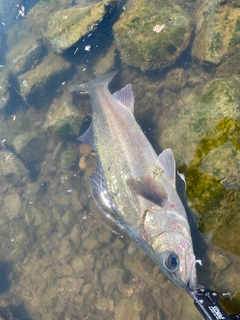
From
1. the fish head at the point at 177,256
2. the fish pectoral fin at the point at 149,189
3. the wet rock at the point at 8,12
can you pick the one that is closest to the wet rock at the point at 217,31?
the fish pectoral fin at the point at 149,189

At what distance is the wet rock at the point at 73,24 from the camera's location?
5891mm

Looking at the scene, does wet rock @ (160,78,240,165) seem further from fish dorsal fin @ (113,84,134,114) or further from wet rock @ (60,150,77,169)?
wet rock @ (60,150,77,169)

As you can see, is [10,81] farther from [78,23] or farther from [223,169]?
[223,169]

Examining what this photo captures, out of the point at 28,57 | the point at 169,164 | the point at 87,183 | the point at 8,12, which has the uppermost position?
the point at 8,12

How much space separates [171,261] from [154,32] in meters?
4.77

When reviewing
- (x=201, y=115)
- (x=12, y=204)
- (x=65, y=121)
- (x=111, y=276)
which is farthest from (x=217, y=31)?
(x=12, y=204)

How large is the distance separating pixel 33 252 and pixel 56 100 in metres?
4.40

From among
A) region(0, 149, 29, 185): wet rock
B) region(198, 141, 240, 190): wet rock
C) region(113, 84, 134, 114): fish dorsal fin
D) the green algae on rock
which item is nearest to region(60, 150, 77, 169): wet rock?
region(0, 149, 29, 185): wet rock

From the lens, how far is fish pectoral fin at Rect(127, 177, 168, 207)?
3377 millimetres

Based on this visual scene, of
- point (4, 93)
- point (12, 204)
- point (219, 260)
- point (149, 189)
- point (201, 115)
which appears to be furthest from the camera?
point (4, 93)

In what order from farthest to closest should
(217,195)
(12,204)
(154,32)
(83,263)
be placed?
1. (12,204)
2. (83,263)
3. (154,32)
4. (217,195)

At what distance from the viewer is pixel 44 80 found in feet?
24.3

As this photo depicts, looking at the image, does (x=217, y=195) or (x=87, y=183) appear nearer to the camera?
(x=217, y=195)

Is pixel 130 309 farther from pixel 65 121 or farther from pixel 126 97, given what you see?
pixel 65 121
